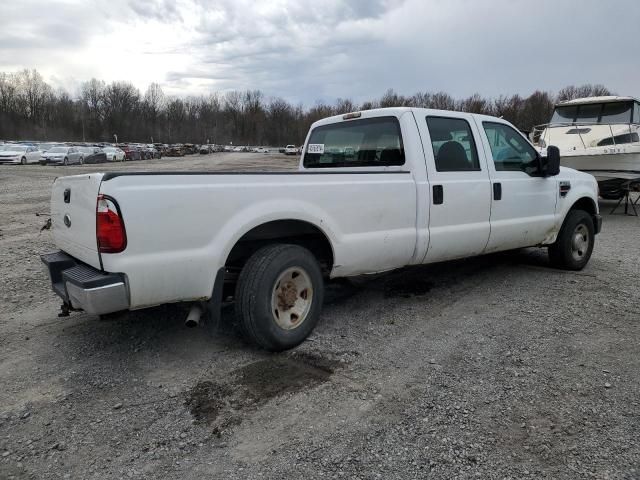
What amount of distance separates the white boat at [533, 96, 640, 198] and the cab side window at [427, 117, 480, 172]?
8650 mm

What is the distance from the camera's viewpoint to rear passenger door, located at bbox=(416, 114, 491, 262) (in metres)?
4.75

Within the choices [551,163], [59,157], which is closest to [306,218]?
[551,163]

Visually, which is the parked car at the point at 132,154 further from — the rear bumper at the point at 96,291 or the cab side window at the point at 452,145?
the rear bumper at the point at 96,291

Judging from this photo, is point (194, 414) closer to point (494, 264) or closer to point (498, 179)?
point (498, 179)

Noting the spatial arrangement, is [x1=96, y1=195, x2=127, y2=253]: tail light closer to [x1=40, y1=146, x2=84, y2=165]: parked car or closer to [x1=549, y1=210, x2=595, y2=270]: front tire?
[x1=549, y1=210, x2=595, y2=270]: front tire

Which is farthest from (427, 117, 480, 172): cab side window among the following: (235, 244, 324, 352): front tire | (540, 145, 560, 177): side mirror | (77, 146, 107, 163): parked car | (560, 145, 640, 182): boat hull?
(77, 146, 107, 163): parked car

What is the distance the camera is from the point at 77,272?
3.36 metres

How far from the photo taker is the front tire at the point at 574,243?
634cm

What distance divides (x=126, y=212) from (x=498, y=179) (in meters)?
3.87

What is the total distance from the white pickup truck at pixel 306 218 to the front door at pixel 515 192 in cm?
2

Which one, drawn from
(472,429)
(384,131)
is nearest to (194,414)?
(472,429)

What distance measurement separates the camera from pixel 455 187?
488 centimetres

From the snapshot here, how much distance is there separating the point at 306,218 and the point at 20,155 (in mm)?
38565

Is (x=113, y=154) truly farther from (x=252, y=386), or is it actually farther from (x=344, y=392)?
(x=344, y=392)
